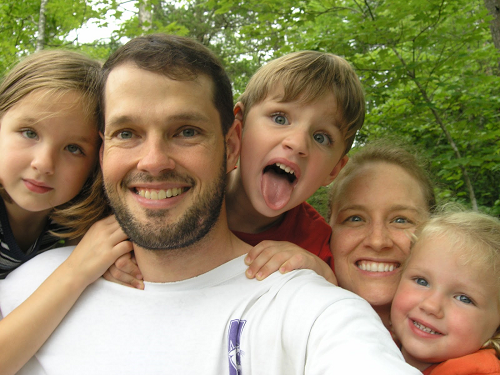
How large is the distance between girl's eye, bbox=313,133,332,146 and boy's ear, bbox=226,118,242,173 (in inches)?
17.2

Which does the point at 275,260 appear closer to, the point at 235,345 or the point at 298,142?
the point at 235,345

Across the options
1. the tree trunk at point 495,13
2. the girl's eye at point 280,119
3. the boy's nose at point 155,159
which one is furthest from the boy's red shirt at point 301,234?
the tree trunk at point 495,13

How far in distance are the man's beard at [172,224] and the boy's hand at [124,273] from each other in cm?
23

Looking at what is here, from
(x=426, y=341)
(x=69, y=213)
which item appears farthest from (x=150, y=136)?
(x=426, y=341)

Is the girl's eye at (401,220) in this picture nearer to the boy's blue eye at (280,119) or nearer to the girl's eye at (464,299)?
the girl's eye at (464,299)

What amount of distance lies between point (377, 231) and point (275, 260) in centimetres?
68

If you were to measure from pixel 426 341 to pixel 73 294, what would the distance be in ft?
5.40

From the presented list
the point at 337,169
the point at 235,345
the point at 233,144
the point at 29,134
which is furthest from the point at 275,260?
the point at 29,134

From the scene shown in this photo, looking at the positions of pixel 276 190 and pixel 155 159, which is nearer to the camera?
pixel 155 159

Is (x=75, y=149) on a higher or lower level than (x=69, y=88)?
lower

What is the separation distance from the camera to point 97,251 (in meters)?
1.98

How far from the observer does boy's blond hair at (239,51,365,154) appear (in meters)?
2.22

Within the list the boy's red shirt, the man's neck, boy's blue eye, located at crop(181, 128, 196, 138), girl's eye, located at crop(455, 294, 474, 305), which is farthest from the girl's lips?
girl's eye, located at crop(455, 294, 474, 305)

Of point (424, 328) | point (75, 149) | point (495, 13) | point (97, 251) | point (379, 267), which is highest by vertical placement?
point (495, 13)
